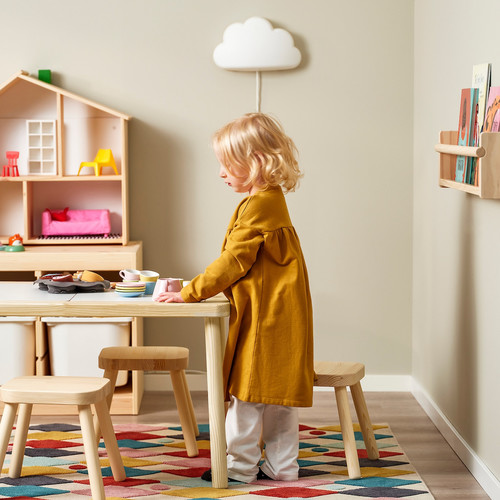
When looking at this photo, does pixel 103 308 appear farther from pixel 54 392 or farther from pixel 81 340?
pixel 81 340

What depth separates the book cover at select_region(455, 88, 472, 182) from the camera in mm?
2502

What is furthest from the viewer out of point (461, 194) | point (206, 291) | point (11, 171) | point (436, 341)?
point (11, 171)

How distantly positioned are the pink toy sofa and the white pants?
141cm

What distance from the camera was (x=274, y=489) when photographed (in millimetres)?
2457

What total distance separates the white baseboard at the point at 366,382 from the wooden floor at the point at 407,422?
0.05 meters

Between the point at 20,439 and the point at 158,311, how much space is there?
26.3 inches

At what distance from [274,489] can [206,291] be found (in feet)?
2.20

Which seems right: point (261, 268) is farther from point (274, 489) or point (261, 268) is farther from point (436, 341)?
point (436, 341)

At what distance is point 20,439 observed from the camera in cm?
252

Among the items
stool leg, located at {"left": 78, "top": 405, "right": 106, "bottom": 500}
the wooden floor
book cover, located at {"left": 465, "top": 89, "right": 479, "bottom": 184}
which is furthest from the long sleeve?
the wooden floor

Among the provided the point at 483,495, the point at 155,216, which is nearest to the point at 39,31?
the point at 155,216

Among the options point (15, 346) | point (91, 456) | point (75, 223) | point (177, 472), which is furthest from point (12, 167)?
point (91, 456)

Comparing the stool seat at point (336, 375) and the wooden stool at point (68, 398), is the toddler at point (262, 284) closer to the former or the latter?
the stool seat at point (336, 375)

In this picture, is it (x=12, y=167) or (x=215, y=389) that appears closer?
(x=215, y=389)
